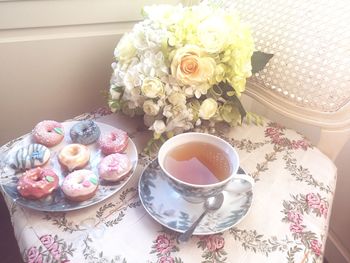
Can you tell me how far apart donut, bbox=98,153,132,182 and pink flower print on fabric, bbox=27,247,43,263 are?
163mm

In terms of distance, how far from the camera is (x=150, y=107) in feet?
2.17

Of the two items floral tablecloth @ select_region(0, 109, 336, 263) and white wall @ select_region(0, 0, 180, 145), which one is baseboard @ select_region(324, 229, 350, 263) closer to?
floral tablecloth @ select_region(0, 109, 336, 263)

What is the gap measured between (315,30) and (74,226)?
61 cm

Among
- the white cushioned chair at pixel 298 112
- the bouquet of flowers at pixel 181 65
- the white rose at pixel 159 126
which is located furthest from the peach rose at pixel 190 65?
the white cushioned chair at pixel 298 112

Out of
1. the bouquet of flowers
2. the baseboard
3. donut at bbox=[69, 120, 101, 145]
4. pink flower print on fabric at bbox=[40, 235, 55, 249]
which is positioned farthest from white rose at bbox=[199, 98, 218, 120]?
the baseboard

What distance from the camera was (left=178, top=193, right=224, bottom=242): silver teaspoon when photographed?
1.74 ft

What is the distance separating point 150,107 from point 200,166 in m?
0.16

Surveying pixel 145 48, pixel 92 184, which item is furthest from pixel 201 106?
pixel 92 184

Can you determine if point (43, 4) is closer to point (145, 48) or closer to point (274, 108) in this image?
point (145, 48)

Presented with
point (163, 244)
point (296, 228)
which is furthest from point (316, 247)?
A: point (163, 244)

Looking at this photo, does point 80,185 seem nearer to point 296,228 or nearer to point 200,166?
point 200,166

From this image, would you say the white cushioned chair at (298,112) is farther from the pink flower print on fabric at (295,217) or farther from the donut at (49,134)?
the donut at (49,134)

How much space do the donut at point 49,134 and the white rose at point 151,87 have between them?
0.67 feet

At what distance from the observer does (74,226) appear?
56 cm
